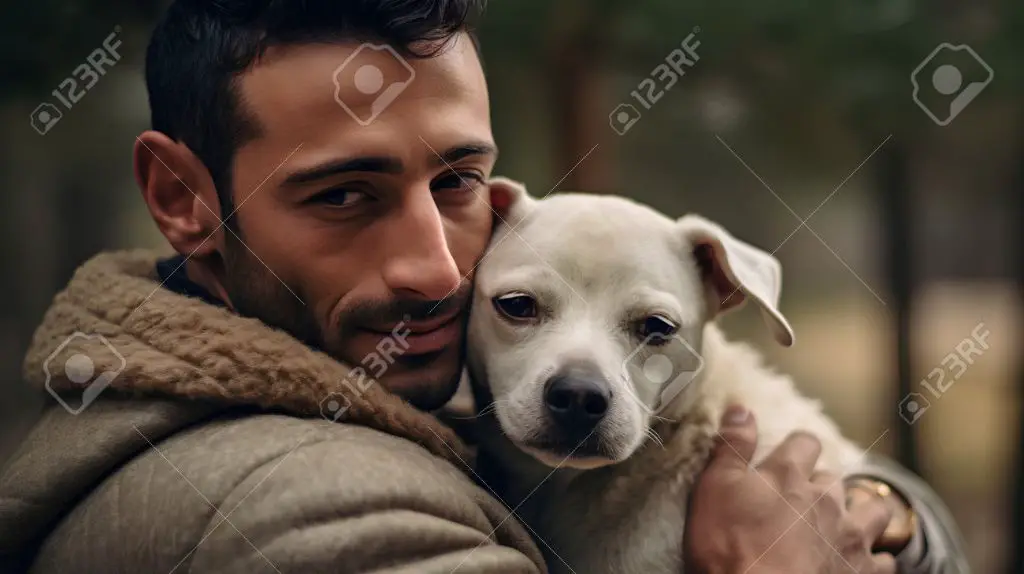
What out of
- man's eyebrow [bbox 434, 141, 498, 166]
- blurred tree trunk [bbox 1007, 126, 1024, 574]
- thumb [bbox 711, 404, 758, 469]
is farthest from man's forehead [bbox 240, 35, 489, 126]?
blurred tree trunk [bbox 1007, 126, 1024, 574]

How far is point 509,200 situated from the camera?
1990 mm

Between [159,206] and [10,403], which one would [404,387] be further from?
[10,403]

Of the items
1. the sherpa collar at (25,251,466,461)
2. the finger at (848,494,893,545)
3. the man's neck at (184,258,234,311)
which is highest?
the finger at (848,494,893,545)

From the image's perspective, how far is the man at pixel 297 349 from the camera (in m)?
1.17

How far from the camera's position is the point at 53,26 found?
9.61ft

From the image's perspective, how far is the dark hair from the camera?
57.9 inches

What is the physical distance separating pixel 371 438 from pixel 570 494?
680 mm

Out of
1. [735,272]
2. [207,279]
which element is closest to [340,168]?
[207,279]

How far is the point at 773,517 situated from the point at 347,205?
3.36ft

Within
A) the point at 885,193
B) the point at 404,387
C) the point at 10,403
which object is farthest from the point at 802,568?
the point at 10,403

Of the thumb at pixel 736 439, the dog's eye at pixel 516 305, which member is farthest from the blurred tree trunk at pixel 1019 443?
the dog's eye at pixel 516 305

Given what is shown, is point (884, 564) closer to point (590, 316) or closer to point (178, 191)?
point (590, 316)

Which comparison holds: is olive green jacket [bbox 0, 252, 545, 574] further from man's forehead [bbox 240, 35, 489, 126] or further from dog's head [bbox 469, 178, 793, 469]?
man's forehead [bbox 240, 35, 489, 126]

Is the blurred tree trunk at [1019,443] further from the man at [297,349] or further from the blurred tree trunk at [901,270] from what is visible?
the man at [297,349]
